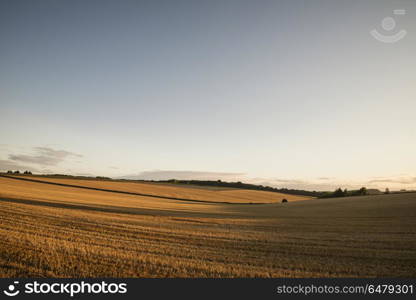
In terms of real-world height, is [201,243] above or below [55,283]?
below

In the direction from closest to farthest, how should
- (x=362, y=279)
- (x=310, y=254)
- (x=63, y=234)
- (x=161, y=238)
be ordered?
(x=362, y=279) < (x=310, y=254) < (x=63, y=234) < (x=161, y=238)

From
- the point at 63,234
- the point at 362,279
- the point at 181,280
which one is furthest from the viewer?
the point at 63,234

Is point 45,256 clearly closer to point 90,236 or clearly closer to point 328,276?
point 90,236

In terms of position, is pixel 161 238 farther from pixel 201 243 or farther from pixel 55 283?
pixel 55 283

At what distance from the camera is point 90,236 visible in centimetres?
1259

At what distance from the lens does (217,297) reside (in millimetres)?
6262

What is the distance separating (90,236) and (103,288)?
23.3 feet

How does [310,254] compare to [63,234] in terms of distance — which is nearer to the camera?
[310,254]

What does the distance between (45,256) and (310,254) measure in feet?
33.9

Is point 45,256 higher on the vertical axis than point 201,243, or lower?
higher

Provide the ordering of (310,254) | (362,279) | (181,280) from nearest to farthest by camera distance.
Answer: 1. (181,280)
2. (362,279)
3. (310,254)

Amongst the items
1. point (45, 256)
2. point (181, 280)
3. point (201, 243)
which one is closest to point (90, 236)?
point (45, 256)

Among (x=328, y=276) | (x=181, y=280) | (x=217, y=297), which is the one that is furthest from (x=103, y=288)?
(x=328, y=276)

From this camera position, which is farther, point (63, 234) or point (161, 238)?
point (161, 238)
